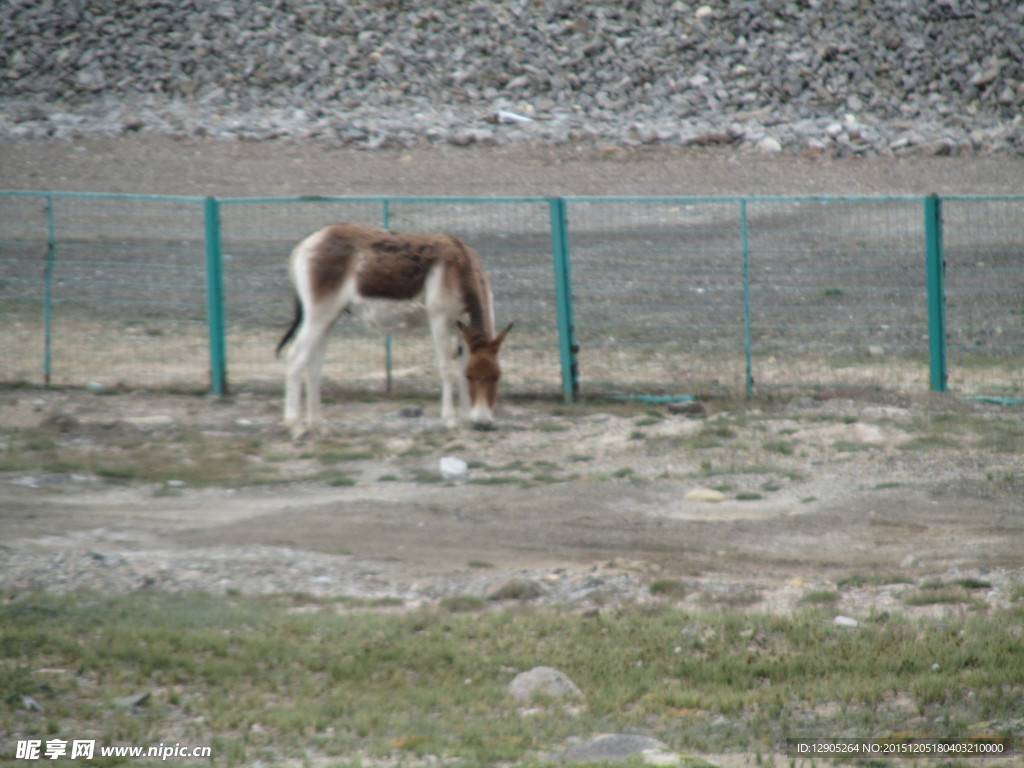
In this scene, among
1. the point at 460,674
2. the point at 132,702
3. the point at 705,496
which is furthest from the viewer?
the point at 705,496

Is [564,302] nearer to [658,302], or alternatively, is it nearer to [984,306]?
[658,302]

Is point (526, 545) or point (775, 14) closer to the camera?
point (526, 545)

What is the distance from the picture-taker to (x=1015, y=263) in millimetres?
16875

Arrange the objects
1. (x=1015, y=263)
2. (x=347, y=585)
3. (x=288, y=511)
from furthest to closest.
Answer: (x=1015, y=263) < (x=288, y=511) < (x=347, y=585)

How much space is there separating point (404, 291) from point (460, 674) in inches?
217

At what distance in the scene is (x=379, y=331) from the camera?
11070mm

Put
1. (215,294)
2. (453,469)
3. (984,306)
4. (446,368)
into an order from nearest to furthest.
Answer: (453,469) → (446,368) → (215,294) → (984,306)

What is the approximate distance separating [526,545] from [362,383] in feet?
17.9

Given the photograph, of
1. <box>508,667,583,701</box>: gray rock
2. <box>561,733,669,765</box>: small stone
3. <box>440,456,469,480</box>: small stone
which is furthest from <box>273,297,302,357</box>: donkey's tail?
<box>561,733,669,765</box>: small stone

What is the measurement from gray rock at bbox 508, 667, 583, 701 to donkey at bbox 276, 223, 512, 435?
5153 millimetres

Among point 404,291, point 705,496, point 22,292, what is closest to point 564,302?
point 404,291

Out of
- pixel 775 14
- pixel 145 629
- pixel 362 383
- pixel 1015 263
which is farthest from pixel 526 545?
pixel 775 14

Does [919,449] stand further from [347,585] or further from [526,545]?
[347,585]

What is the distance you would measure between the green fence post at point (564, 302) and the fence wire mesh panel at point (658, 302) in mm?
267
